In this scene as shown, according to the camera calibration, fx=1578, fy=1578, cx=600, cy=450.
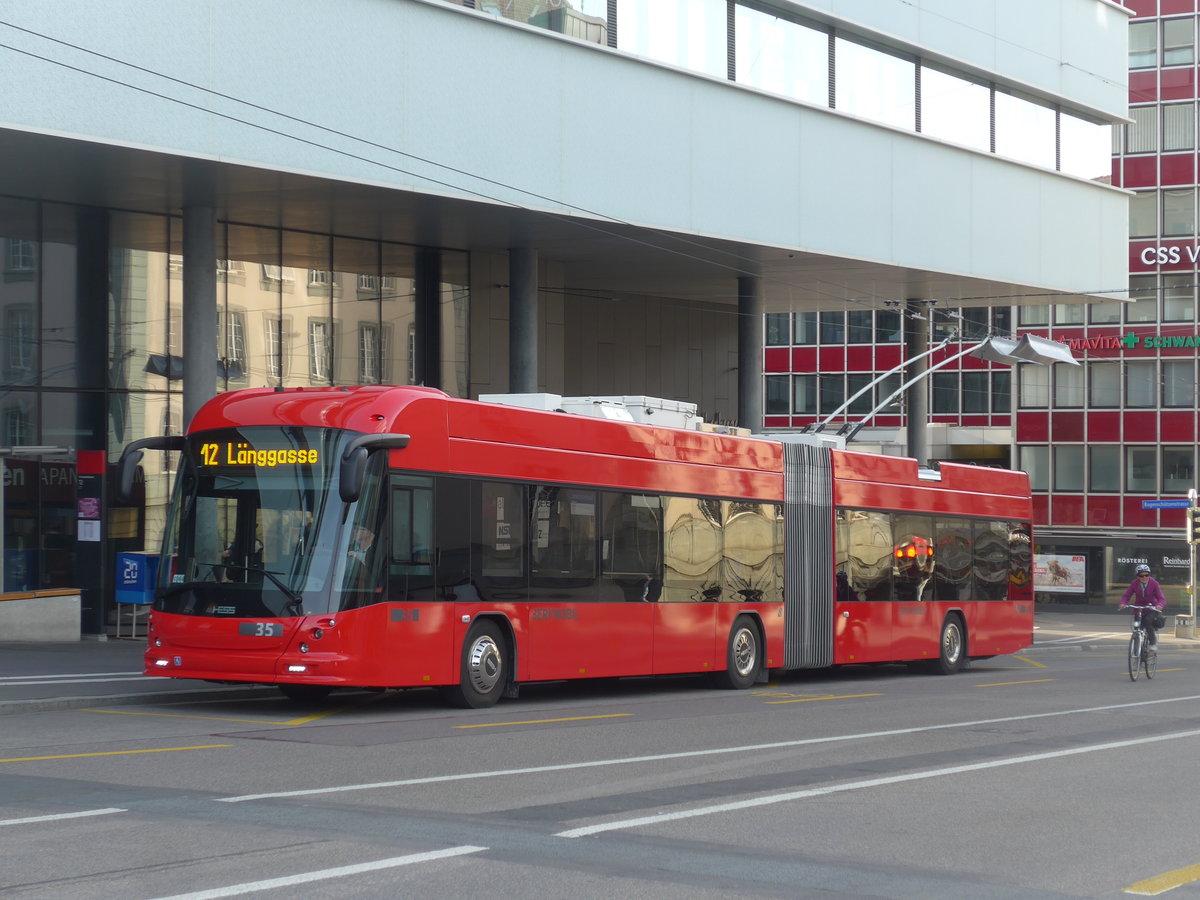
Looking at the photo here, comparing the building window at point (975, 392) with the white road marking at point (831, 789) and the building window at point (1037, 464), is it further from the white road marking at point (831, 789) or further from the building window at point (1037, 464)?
the white road marking at point (831, 789)

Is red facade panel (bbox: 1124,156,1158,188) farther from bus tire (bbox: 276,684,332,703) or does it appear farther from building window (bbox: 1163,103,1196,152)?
bus tire (bbox: 276,684,332,703)

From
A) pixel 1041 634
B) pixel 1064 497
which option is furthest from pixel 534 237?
pixel 1064 497

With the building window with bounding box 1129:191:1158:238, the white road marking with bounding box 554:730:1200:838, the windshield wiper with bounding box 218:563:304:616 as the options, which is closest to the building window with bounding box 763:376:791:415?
the building window with bounding box 1129:191:1158:238

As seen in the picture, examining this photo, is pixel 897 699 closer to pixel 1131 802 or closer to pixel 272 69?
pixel 1131 802

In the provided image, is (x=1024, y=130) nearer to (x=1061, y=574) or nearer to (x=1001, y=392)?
(x=1061, y=574)

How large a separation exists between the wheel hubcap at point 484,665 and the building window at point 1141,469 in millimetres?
49055

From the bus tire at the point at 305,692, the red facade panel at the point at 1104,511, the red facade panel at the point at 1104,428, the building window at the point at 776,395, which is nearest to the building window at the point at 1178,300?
the red facade panel at the point at 1104,428

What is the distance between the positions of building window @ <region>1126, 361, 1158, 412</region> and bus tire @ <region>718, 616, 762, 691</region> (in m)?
44.4

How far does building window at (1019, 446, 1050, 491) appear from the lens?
206 ft

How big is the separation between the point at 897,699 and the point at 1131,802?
8976 millimetres

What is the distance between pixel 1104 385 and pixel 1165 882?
57.0 meters

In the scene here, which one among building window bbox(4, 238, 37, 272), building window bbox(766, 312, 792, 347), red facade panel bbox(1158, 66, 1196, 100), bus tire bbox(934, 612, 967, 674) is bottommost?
bus tire bbox(934, 612, 967, 674)

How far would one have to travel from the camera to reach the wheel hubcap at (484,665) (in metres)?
15.9

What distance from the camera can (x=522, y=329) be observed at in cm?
2838
